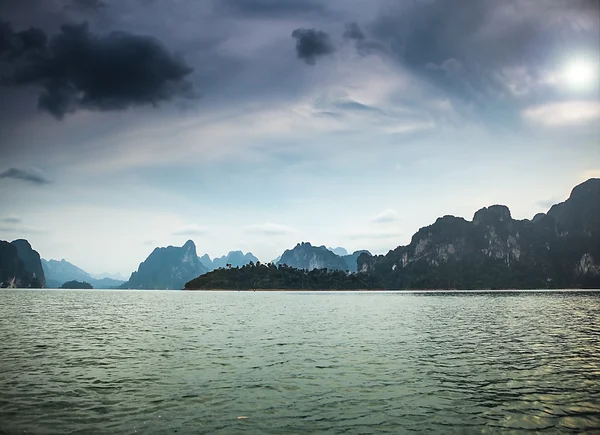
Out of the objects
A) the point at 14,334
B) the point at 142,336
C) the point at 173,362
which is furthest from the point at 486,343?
the point at 14,334

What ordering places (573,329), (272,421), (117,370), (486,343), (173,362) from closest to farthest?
(272,421), (117,370), (173,362), (486,343), (573,329)

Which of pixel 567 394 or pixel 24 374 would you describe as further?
pixel 24 374

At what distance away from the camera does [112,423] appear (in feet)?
60.3

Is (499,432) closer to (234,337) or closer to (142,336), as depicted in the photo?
(234,337)

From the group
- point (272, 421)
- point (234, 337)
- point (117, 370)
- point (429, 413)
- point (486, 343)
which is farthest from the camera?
point (234, 337)

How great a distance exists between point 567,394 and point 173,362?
2753 cm

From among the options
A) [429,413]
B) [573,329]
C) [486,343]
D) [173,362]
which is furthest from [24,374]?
[573,329]

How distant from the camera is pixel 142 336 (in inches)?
2020

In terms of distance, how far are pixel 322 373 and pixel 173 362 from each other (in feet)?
41.6

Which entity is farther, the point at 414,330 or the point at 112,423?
the point at 414,330

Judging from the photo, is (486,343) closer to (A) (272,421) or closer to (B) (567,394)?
(B) (567,394)

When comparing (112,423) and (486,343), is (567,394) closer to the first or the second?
(486,343)

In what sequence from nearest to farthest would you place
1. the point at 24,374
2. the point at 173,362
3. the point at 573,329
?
1. the point at 24,374
2. the point at 173,362
3. the point at 573,329

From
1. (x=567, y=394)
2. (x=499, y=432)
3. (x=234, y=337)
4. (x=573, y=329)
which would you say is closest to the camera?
(x=499, y=432)
